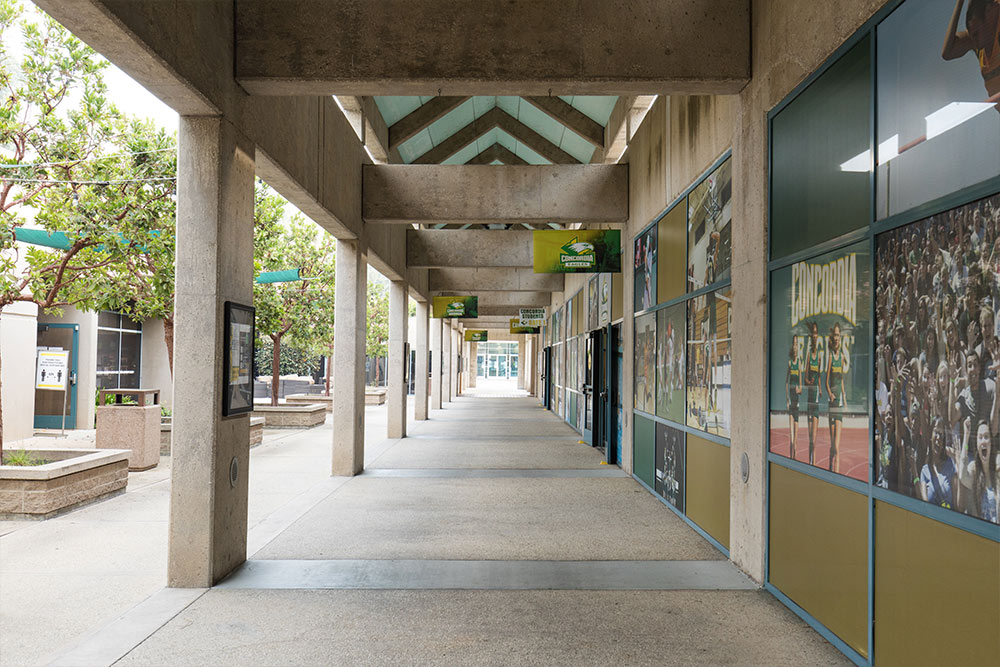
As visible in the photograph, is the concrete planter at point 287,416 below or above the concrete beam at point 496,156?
below

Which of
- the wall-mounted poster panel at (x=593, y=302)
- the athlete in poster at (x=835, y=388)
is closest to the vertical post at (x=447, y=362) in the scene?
the wall-mounted poster panel at (x=593, y=302)

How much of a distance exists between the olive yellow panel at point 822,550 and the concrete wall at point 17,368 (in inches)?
595

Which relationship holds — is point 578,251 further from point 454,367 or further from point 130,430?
point 454,367

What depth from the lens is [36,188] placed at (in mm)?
8852

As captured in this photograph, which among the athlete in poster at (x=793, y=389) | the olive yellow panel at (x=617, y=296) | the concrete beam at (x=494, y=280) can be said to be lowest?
the athlete in poster at (x=793, y=389)

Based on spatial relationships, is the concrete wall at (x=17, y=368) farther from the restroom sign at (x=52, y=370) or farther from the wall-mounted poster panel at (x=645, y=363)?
the wall-mounted poster panel at (x=645, y=363)

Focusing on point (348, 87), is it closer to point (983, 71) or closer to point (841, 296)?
point (841, 296)

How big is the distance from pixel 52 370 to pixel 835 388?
534 inches

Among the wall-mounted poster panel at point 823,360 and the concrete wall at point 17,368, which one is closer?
the wall-mounted poster panel at point 823,360

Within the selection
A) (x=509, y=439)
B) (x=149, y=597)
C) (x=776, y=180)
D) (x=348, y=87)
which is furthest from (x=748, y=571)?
(x=509, y=439)

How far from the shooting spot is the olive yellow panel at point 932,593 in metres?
2.98

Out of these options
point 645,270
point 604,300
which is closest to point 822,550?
point 645,270

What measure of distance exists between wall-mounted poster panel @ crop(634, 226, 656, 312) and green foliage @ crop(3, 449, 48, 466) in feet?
25.4

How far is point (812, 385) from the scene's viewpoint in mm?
4641
